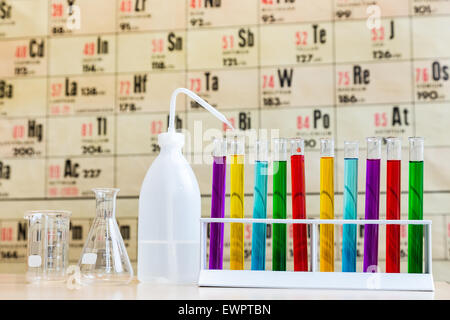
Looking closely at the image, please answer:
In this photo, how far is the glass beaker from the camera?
1074 millimetres

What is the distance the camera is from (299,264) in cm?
99

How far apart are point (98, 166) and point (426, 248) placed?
2.77ft

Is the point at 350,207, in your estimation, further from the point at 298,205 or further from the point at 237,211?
the point at 237,211

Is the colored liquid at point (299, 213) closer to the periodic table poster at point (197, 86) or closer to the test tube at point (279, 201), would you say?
the test tube at point (279, 201)

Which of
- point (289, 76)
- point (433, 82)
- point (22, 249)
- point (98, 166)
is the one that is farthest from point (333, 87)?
point (22, 249)

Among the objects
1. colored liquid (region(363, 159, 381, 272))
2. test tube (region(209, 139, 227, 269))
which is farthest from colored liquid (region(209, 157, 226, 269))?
colored liquid (region(363, 159, 381, 272))

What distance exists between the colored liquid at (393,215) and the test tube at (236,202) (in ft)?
0.86

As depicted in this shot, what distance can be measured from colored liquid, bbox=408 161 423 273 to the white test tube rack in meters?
0.01

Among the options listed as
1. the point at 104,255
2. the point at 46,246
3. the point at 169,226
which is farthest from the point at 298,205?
the point at 46,246

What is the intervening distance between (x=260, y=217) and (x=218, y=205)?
3.2 inches

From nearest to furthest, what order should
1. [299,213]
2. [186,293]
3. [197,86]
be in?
[186,293], [299,213], [197,86]

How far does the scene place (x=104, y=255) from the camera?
41.1 inches

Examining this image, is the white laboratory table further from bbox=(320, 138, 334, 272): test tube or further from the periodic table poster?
the periodic table poster

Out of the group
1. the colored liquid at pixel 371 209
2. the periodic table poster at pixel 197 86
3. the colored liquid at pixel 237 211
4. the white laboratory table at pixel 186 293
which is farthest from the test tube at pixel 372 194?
the periodic table poster at pixel 197 86
